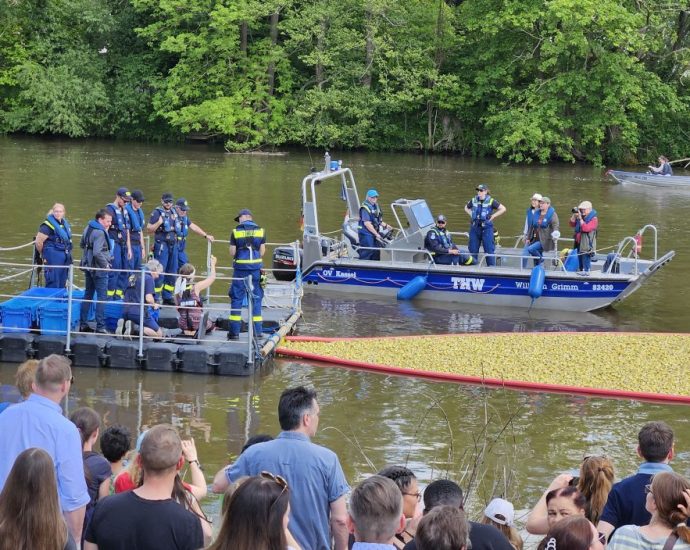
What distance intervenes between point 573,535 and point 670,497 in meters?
0.70

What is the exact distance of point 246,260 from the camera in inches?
592

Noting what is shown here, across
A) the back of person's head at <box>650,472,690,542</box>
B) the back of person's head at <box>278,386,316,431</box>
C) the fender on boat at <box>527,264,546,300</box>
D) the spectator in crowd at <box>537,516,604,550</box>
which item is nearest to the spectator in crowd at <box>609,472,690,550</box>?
the back of person's head at <box>650,472,690,542</box>

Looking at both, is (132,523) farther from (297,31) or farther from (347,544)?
(297,31)

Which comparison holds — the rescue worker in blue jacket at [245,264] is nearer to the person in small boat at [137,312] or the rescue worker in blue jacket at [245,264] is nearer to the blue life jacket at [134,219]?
the person in small boat at [137,312]

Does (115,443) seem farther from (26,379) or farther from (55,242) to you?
(55,242)

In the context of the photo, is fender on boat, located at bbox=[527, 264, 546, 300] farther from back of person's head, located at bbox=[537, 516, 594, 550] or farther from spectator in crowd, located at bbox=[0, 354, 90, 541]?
back of person's head, located at bbox=[537, 516, 594, 550]

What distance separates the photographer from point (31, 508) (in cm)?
491

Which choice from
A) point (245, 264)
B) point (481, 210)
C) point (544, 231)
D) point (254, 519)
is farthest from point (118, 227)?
point (254, 519)

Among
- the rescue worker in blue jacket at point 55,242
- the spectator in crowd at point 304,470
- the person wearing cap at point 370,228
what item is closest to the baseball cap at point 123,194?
the rescue worker in blue jacket at point 55,242

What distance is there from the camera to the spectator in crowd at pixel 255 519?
458cm

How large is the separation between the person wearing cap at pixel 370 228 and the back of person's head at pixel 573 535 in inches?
571

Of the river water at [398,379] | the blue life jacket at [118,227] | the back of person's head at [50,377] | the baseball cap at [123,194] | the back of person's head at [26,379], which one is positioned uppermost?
the baseball cap at [123,194]

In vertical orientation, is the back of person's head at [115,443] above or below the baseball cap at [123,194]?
below

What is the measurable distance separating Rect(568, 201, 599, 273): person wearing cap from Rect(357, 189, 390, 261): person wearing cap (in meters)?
3.37
